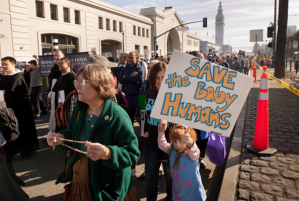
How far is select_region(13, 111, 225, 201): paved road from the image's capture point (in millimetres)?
3564

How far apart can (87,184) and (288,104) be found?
8619 millimetres

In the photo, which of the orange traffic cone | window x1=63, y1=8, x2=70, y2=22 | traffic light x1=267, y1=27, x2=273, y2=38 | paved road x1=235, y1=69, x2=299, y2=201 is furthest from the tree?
window x1=63, y1=8, x2=70, y2=22

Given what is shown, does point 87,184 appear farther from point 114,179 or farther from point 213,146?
point 213,146

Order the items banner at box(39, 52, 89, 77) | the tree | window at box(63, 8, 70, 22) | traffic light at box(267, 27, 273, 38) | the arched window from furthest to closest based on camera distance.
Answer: window at box(63, 8, 70, 22) → the arched window → traffic light at box(267, 27, 273, 38) → the tree → banner at box(39, 52, 89, 77)

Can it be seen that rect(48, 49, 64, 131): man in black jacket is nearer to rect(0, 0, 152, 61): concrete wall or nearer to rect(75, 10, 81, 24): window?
rect(0, 0, 152, 61): concrete wall

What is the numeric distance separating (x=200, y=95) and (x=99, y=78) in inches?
38.2

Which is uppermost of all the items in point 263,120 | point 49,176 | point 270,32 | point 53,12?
point 53,12

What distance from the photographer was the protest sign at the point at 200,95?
2289 millimetres

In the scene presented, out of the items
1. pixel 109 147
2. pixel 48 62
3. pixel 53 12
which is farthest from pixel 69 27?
pixel 109 147

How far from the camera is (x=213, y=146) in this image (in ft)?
10.5

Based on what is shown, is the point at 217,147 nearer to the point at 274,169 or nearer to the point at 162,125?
the point at 162,125

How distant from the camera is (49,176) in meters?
4.14

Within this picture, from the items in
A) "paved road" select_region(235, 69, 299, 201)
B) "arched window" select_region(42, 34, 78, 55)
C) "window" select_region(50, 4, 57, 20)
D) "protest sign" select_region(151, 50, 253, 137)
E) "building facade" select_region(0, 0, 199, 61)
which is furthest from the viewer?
"window" select_region(50, 4, 57, 20)

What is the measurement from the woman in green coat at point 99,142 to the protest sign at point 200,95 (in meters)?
Answer: 0.54
